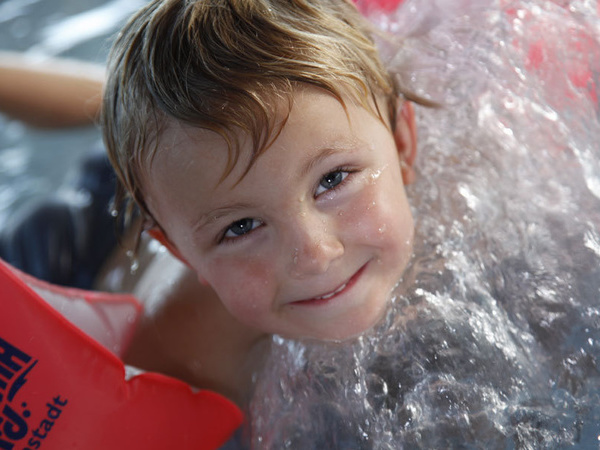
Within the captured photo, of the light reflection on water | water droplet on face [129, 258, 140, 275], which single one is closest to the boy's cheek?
water droplet on face [129, 258, 140, 275]

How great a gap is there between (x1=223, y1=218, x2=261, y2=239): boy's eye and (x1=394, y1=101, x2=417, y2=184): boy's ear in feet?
0.98

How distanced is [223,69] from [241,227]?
0.70 ft

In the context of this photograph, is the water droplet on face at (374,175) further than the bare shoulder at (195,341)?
No

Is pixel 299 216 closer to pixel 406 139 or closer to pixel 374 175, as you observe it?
pixel 374 175

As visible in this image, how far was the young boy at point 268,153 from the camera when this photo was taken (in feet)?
3.03

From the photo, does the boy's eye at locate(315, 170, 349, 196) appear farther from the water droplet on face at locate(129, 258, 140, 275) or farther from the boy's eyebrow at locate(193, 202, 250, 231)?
the water droplet on face at locate(129, 258, 140, 275)

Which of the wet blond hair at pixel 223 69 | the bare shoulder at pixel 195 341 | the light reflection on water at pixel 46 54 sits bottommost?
the light reflection on water at pixel 46 54

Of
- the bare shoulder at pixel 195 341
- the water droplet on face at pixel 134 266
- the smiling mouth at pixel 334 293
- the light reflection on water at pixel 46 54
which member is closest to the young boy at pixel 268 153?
the smiling mouth at pixel 334 293

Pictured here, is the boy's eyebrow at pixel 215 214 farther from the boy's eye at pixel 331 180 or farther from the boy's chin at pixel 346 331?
the boy's chin at pixel 346 331

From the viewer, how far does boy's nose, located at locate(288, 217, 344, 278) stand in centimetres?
95

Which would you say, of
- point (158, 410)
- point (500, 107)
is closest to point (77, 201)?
point (158, 410)

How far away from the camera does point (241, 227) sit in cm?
100

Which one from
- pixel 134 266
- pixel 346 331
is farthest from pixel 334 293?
pixel 134 266

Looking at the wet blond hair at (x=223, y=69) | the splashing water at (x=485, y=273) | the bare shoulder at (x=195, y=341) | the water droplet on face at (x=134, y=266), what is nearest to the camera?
the wet blond hair at (x=223, y=69)
